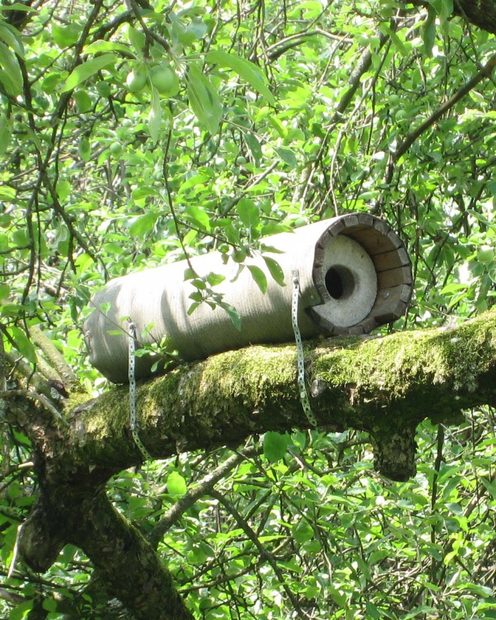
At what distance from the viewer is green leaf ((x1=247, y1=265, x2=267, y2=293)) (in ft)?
6.48

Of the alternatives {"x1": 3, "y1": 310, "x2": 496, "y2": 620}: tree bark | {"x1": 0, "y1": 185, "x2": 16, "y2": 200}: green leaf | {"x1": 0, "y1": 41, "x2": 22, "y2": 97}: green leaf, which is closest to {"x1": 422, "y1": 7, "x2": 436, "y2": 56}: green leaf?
{"x1": 3, "y1": 310, "x2": 496, "y2": 620}: tree bark

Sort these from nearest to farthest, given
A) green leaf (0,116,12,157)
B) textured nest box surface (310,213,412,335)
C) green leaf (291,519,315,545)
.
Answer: green leaf (0,116,12,157) → textured nest box surface (310,213,412,335) → green leaf (291,519,315,545)

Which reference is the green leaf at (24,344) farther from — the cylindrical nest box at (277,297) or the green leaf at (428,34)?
the green leaf at (428,34)

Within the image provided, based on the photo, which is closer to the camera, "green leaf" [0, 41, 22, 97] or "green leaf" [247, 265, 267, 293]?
"green leaf" [0, 41, 22, 97]

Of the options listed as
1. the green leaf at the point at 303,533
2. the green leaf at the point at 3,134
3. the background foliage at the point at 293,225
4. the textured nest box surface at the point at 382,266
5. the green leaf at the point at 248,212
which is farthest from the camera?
the green leaf at the point at 303,533

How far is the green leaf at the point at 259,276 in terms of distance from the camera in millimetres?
1975

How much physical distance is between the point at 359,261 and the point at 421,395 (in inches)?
26.8

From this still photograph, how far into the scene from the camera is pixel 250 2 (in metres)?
4.50

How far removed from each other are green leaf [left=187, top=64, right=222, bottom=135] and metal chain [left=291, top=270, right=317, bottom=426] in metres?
0.77

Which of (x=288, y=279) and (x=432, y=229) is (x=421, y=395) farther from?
(x=432, y=229)

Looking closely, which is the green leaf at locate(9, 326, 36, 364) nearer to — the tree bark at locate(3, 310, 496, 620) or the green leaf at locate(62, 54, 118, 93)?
the tree bark at locate(3, 310, 496, 620)

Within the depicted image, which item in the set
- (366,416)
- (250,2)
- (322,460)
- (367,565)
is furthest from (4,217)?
(250,2)

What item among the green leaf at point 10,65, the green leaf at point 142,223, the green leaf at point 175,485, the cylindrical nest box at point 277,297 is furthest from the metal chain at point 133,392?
Answer: the green leaf at point 10,65

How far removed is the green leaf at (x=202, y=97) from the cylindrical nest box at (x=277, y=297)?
80 cm
